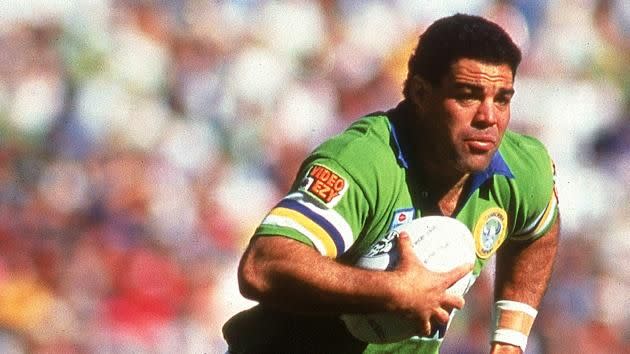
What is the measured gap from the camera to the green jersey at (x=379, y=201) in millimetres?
3270

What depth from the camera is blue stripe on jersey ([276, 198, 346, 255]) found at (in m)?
3.25

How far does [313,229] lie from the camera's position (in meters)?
3.24

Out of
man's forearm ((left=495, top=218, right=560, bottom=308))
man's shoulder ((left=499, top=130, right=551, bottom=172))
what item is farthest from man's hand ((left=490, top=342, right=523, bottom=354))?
man's shoulder ((left=499, top=130, right=551, bottom=172))

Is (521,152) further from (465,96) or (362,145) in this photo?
(362,145)

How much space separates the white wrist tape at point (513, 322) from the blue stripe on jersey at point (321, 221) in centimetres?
116

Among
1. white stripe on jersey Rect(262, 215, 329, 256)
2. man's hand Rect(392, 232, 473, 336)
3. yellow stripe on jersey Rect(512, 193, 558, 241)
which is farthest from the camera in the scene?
yellow stripe on jersey Rect(512, 193, 558, 241)

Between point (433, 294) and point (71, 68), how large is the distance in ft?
10.8

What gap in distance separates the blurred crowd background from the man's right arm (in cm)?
271

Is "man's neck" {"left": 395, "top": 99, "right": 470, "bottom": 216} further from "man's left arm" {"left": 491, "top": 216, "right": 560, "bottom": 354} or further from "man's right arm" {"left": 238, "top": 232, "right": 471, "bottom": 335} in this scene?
"man's left arm" {"left": 491, "top": 216, "right": 560, "bottom": 354}

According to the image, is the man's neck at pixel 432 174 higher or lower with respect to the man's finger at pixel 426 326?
higher

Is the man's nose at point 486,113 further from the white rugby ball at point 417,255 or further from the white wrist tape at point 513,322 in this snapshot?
the white wrist tape at point 513,322

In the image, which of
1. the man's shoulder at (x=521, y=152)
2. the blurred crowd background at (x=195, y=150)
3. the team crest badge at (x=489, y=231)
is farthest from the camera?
the blurred crowd background at (x=195, y=150)

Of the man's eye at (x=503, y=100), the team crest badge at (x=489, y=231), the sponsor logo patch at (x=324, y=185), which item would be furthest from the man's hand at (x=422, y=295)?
the man's eye at (x=503, y=100)

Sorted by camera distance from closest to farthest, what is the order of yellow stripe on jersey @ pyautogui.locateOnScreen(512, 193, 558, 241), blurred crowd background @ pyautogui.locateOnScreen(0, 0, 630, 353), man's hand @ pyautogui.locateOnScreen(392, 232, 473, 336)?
man's hand @ pyautogui.locateOnScreen(392, 232, 473, 336)
yellow stripe on jersey @ pyautogui.locateOnScreen(512, 193, 558, 241)
blurred crowd background @ pyautogui.locateOnScreen(0, 0, 630, 353)
